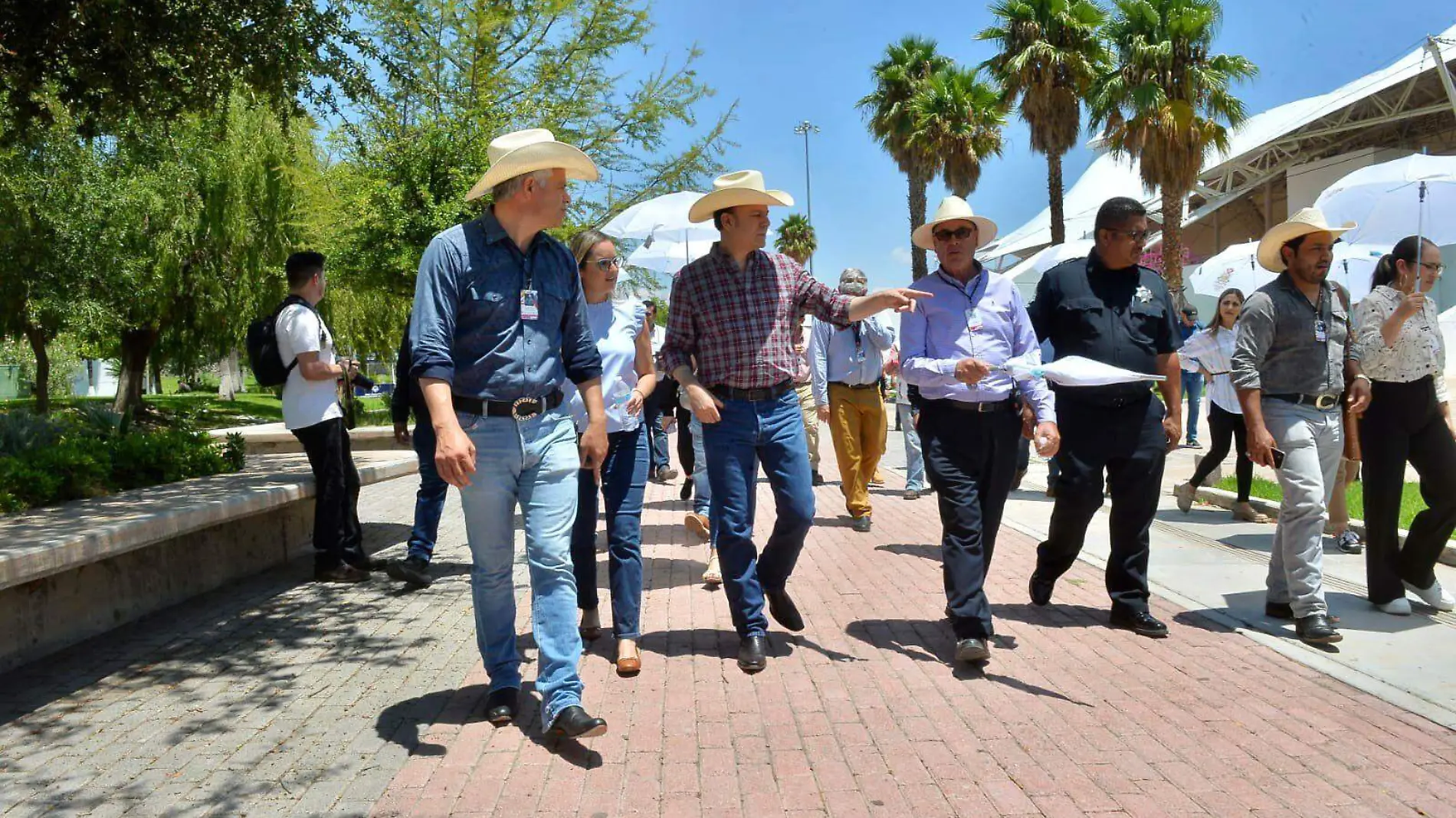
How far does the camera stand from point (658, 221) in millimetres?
10625

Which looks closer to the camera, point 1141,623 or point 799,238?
point 1141,623

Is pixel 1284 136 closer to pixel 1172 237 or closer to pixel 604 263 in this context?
pixel 1172 237

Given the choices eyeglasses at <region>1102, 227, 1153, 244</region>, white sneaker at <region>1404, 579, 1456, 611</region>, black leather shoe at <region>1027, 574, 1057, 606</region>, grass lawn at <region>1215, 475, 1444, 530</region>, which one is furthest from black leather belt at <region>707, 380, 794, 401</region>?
grass lawn at <region>1215, 475, 1444, 530</region>

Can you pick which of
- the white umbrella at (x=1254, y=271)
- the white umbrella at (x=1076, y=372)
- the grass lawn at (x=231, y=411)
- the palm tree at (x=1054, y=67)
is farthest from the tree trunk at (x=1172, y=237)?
the white umbrella at (x=1076, y=372)

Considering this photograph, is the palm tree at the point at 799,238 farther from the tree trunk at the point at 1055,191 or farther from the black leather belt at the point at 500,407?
the black leather belt at the point at 500,407

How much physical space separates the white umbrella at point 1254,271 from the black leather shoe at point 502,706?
365 inches

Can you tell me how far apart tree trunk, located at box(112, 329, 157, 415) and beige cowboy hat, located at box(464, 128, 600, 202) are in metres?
27.1

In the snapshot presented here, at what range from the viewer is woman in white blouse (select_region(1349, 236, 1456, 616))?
5.43 m

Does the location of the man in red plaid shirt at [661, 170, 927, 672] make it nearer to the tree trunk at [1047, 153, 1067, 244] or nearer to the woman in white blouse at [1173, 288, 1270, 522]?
the woman in white blouse at [1173, 288, 1270, 522]

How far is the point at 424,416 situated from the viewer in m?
5.78

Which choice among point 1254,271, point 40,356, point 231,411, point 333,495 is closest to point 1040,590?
point 333,495

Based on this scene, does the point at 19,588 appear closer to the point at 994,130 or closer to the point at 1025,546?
the point at 1025,546

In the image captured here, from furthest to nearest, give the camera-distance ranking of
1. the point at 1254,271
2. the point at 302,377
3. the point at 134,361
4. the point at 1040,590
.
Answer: the point at 134,361 < the point at 1254,271 < the point at 302,377 < the point at 1040,590

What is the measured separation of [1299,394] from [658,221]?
6672 mm
